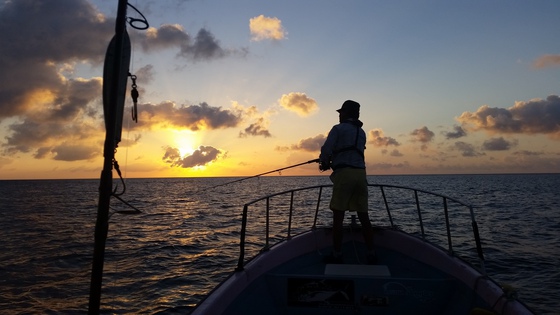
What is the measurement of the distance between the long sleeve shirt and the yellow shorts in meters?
0.10

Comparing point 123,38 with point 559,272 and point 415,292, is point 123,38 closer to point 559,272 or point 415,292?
point 415,292

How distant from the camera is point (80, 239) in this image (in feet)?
67.3

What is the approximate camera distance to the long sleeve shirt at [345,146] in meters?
5.56

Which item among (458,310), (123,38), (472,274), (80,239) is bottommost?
(80,239)

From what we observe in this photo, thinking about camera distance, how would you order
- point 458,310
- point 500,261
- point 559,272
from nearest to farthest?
point 458,310, point 559,272, point 500,261

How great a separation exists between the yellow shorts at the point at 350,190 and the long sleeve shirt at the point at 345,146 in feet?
0.34

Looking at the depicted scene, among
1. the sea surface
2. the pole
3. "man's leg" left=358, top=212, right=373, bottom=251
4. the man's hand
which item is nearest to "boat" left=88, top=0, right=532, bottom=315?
the pole

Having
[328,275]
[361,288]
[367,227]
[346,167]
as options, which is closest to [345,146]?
[346,167]

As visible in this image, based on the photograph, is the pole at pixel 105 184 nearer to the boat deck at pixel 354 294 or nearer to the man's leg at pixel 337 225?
the boat deck at pixel 354 294

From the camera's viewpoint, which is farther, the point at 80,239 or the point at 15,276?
the point at 80,239

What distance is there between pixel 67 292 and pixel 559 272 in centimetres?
1511

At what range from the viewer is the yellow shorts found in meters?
5.52

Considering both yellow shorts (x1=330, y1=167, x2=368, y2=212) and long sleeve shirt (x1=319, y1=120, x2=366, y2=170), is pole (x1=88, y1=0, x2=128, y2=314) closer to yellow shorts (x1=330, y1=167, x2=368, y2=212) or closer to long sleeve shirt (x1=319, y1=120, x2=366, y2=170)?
long sleeve shirt (x1=319, y1=120, x2=366, y2=170)

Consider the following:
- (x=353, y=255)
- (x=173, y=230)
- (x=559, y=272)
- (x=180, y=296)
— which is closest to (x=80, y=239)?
(x=173, y=230)
